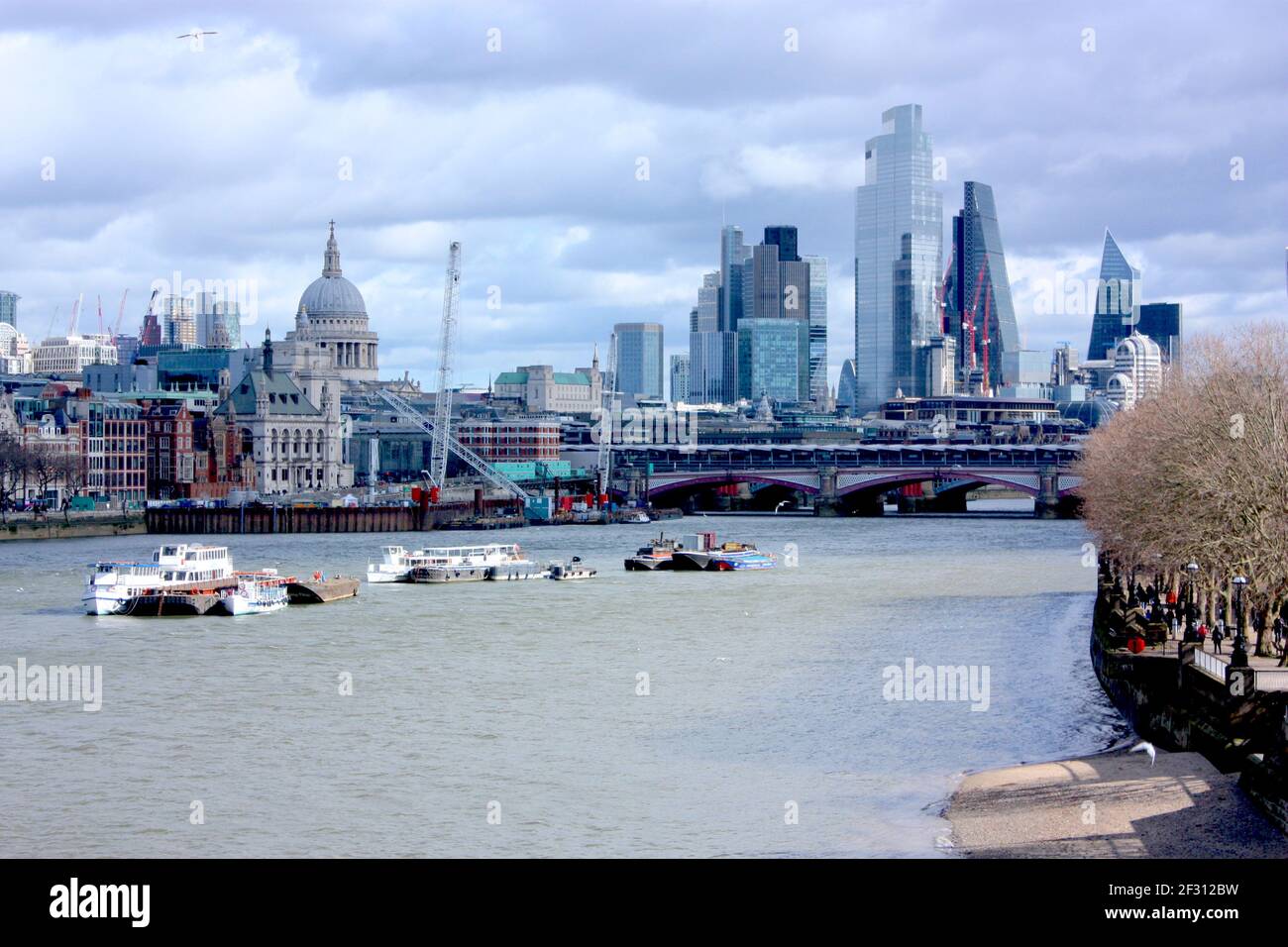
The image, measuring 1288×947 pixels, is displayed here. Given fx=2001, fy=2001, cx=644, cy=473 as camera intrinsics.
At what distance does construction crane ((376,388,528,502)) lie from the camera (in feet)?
446

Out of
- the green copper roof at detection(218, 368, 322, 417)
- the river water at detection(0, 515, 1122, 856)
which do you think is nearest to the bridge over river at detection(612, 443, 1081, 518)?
the green copper roof at detection(218, 368, 322, 417)

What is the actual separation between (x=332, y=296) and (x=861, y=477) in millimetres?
75566

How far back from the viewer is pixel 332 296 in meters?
182

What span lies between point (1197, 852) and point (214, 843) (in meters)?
11.3

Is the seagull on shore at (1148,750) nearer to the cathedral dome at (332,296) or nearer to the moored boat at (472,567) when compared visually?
the moored boat at (472,567)

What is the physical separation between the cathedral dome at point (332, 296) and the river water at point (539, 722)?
12408 centimetres

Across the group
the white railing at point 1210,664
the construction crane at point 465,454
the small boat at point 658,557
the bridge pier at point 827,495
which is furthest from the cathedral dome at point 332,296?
the white railing at point 1210,664

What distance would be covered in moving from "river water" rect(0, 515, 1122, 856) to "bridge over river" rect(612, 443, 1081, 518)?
186 ft

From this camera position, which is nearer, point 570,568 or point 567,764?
point 567,764
